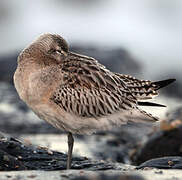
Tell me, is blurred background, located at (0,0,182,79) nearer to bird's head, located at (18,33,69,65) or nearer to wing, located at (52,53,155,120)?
wing, located at (52,53,155,120)

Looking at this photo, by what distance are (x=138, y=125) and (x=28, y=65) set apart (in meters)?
6.55

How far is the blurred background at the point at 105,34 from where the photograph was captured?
18.1m

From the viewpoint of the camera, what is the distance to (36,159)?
30.0ft

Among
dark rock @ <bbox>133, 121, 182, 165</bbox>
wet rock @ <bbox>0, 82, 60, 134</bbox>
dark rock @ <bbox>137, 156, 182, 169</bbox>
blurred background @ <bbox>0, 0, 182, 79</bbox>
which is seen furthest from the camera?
blurred background @ <bbox>0, 0, 182, 79</bbox>

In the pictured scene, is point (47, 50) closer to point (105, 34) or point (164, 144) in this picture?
point (164, 144)

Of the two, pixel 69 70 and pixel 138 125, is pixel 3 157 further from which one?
pixel 138 125

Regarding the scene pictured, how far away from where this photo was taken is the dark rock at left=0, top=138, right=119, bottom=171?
855 cm

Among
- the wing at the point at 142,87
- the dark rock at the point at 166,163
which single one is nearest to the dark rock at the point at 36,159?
the dark rock at the point at 166,163

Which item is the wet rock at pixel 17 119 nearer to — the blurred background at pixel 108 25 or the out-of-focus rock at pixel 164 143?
the out-of-focus rock at pixel 164 143

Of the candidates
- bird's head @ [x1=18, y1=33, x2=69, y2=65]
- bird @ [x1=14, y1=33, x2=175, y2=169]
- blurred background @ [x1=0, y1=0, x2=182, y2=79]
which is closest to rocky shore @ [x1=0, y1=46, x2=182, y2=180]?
bird @ [x1=14, y1=33, x2=175, y2=169]

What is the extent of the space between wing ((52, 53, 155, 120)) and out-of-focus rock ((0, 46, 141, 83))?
30.8 feet

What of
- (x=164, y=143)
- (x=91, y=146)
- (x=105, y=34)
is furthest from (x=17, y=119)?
(x=105, y=34)

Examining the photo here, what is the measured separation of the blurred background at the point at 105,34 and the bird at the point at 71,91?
5.35 m

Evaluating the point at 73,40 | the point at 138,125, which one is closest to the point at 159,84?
the point at 138,125
